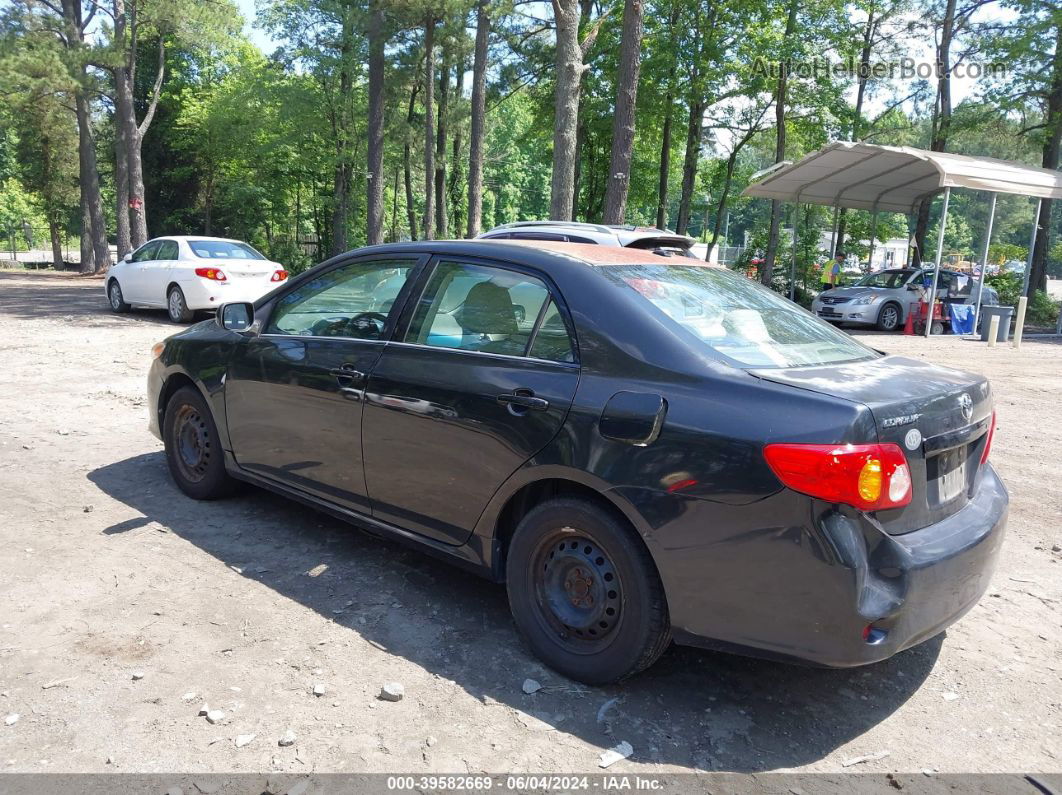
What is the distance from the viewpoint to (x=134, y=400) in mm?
8211

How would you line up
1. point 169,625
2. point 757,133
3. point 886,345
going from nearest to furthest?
point 169,625, point 886,345, point 757,133

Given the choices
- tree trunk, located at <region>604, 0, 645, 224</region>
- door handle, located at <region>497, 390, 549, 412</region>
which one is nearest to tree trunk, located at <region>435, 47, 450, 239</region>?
tree trunk, located at <region>604, 0, 645, 224</region>

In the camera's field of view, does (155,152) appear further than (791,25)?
Yes

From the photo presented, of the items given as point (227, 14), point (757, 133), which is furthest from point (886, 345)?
point (227, 14)

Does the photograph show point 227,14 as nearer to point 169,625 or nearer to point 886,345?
point 886,345

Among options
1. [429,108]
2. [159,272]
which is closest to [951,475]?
[159,272]

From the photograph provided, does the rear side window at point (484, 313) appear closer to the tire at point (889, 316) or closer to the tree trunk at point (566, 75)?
the tree trunk at point (566, 75)

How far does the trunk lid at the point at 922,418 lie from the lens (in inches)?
109

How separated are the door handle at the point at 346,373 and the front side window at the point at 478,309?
1.04ft

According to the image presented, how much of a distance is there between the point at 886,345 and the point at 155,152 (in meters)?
35.4

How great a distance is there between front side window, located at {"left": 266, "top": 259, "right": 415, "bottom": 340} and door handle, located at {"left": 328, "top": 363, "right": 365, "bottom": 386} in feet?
0.58

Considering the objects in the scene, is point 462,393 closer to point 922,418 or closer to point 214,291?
point 922,418

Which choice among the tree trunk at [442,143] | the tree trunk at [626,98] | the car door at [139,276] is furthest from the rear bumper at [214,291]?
the tree trunk at [442,143]

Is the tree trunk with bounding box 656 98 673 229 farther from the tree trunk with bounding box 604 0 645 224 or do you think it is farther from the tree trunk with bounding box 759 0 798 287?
the tree trunk with bounding box 604 0 645 224
